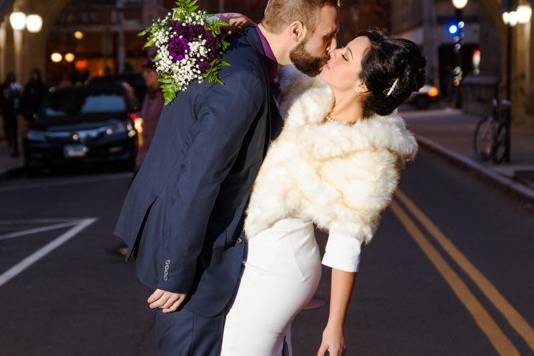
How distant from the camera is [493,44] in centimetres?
5016

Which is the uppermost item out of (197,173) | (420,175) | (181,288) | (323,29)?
(323,29)

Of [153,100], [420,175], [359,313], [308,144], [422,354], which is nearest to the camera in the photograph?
[308,144]

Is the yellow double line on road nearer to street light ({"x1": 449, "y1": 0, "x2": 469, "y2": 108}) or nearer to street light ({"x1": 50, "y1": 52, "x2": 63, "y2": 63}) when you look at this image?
street light ({"x1": 449, "y1": 0, "x2": 469, "y2": 108})

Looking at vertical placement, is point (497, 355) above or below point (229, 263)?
below

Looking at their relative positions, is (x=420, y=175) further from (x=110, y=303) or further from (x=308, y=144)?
(x=308, y=144)

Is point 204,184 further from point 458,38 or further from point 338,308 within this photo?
point 458,38

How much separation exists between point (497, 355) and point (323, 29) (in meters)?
3.95

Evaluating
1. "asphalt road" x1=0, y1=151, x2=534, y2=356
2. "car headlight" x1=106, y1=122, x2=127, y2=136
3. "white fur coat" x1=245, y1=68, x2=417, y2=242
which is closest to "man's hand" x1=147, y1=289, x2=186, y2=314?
"white fur coat" x1=245, y1=68, x2=417, y2=242

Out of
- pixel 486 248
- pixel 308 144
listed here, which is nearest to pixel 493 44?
pixel 486 248

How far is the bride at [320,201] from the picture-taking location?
3.84 metres

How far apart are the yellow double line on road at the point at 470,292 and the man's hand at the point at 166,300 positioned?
157 inches

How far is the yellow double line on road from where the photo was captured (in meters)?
7.80

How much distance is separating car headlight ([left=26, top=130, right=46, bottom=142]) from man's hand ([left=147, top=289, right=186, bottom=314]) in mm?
19070

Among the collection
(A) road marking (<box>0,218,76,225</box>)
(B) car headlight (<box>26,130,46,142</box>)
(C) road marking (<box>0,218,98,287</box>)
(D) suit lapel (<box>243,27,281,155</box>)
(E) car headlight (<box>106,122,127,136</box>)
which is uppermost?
(D) suit lapel (<box>243,27,281,155</box>)
